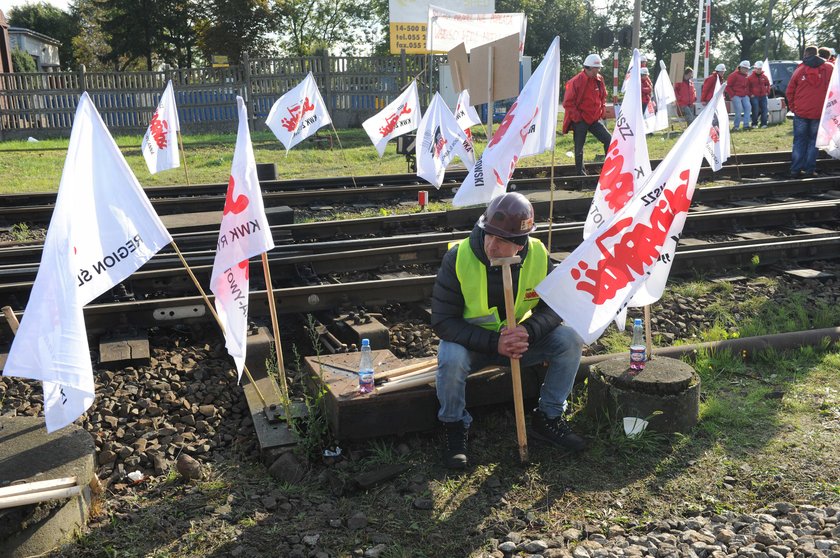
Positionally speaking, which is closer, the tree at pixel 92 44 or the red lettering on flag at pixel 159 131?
the red lettering on flag at pixel 159 131

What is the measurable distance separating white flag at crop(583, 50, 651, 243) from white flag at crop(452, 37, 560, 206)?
4.58ft

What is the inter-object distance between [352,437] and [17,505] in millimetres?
1802

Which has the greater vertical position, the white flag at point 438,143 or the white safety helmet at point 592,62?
the white safety helmet at point 592,62

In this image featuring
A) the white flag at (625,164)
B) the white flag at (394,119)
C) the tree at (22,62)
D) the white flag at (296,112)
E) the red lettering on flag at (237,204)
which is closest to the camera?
the red lettering on flag at (237,204)

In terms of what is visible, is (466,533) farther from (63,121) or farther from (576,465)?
(63,121)

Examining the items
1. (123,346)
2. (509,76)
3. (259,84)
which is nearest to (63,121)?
(259,84)

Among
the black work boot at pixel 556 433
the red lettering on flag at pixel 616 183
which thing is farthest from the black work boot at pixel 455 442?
the red lettering on flag at pixel 616 183

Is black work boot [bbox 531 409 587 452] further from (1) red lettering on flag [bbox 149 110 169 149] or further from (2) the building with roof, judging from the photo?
(2) the building with roof

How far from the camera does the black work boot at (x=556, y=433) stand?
4.68 metres

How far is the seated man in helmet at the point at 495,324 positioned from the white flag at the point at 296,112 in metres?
9.03

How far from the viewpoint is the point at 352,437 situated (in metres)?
4.69

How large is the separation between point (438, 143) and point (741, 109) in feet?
51.2

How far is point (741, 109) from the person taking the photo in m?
23.8

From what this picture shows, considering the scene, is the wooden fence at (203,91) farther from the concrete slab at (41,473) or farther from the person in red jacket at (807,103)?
the concrete slab at (41,473)
